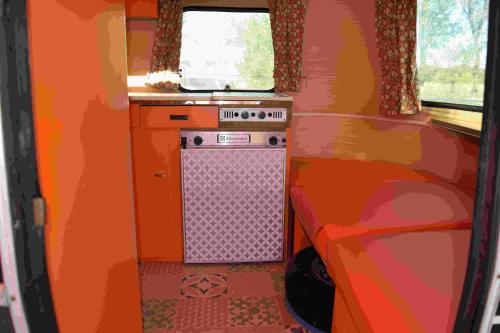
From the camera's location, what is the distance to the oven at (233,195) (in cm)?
293

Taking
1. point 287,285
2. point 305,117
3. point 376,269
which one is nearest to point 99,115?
point 376,269

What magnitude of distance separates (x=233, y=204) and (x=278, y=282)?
2.04 ft

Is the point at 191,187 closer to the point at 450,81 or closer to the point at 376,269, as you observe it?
the point at 376,269

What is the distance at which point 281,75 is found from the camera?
3.45 meters

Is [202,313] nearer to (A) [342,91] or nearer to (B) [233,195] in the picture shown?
(B) [233,195]

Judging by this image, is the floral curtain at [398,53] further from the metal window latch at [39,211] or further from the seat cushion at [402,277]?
the metal window latch at [39,211]

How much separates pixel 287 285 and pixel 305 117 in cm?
166

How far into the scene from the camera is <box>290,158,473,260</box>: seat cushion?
1.90 m

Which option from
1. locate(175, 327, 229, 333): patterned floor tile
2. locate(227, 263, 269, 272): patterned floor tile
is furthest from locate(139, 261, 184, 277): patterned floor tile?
locate(175, 327, 229, 333): patterned floor tile

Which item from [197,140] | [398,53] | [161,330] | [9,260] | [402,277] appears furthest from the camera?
[398,53]

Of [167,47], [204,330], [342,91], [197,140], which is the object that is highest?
[167,47]

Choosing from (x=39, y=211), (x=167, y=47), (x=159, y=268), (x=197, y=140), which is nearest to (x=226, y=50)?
(x=167, y=47)

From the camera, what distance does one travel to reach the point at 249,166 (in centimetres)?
295

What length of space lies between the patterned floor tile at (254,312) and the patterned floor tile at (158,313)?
0.35 m
